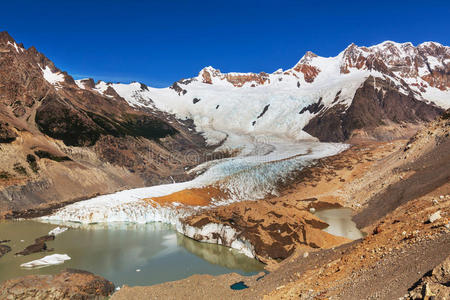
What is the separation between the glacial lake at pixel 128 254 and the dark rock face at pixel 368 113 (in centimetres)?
9854

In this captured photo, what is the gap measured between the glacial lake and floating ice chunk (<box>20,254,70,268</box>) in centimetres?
53

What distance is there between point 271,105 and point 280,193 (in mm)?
112480

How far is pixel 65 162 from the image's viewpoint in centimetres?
5622

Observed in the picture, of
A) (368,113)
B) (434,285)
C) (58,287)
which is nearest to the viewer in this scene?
(434,285)

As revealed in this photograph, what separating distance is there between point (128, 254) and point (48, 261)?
6.11 meters

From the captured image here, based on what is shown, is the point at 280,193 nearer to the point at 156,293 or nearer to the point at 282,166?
the point at 282,166

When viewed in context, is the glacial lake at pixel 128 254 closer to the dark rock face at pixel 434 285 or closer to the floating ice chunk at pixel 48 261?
the floating ice chunk at pixel 48 261

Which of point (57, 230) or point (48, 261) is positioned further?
A: point (57, 230)

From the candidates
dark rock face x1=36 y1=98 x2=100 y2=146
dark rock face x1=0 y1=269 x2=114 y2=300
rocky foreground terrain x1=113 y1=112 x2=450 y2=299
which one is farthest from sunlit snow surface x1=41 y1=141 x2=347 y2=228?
dark rock face x1=36 y1=98 x2=100 y2=146

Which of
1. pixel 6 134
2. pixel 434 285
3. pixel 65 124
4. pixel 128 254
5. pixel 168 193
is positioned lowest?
pixel 128 254

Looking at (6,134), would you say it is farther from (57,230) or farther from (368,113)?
(368,113)

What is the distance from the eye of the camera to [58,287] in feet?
61.3

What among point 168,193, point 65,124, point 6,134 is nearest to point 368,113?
point 168,193

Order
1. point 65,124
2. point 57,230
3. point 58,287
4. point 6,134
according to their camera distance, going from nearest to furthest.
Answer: point 58,287
point 57,230
point 6,134
point 65,124
